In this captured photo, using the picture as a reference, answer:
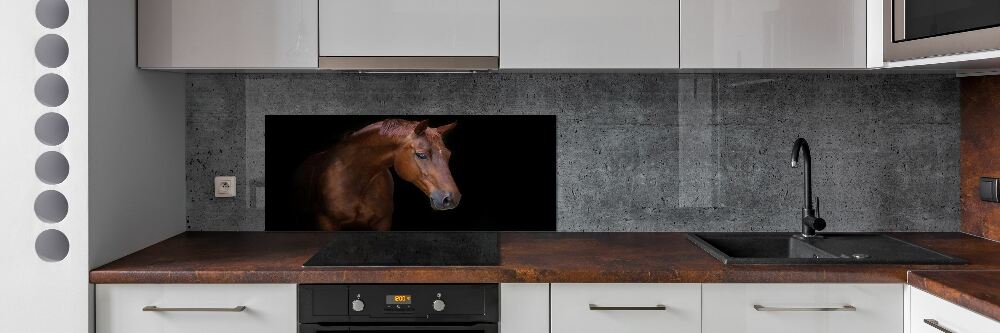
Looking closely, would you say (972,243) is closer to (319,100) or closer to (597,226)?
(597,226)

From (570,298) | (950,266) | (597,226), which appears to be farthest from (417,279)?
(950,266)

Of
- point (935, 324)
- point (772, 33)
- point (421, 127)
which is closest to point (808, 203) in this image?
point (772, 33)

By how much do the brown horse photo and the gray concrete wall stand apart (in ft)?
0.30

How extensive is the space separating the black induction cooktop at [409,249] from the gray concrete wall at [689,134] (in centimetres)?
38

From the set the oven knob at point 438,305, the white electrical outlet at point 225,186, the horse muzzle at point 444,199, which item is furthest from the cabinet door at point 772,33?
the white electrical outlet at point 225,186

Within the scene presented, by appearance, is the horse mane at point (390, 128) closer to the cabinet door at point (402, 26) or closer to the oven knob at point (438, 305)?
the cabinet door at point (402, 26)

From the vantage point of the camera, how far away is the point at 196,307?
6.23 ft

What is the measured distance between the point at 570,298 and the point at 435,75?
992 millimetres

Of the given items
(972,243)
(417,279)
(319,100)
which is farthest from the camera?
(319,100)

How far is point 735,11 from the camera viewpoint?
7.14 ft

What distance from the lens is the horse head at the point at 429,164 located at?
8.39 feet
